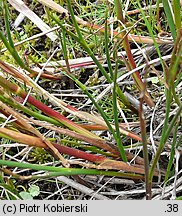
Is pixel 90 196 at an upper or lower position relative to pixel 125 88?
lower

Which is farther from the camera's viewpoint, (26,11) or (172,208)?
(26,11)

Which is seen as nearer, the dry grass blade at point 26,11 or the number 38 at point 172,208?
the number 38 at point 172,208

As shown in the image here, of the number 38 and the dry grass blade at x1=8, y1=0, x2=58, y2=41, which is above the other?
the dry grass blade at x1=8, y1=0, x2=58, y2=41

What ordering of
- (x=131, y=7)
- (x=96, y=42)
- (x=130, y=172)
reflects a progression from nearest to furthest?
(x=130, y=172) < (x=96, y=42) < (x=131, y=7)

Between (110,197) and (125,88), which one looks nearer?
(110,197)

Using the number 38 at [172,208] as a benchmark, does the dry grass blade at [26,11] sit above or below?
above

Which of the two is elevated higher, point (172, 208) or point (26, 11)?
point (26, 11)

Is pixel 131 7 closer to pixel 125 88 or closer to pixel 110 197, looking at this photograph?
pixel 125 88

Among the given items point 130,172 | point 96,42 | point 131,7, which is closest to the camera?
point 130,172

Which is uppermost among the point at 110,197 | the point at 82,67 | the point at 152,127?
the point at 82,67

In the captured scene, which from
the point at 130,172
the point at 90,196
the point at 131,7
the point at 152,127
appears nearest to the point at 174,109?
the point at 152,127

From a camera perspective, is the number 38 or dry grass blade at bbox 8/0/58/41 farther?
dry grass blade at bbox 8/0/58/41
